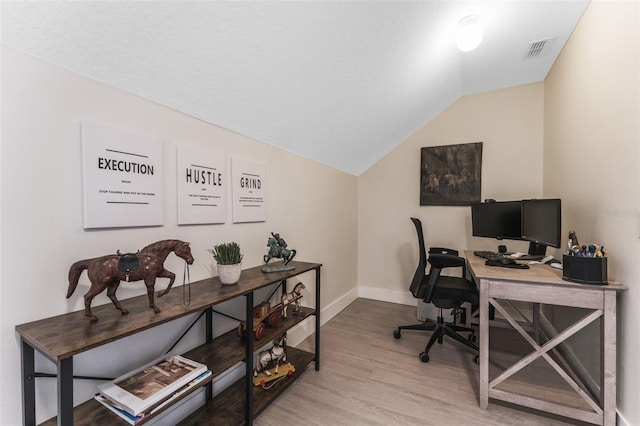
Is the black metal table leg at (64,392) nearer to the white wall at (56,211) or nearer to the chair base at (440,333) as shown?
the white wall at (56,211)

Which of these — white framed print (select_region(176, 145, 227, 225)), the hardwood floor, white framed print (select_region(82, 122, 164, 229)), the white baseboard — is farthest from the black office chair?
white framed print (select_region(82, 122, 164, 229))

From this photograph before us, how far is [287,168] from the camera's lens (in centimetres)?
235

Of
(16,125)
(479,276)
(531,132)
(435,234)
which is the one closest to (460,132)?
(531,132)

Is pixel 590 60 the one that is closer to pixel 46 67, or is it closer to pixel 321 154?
pixel 321 154

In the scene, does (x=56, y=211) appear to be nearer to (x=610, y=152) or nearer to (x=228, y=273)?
(x=228, y=273)

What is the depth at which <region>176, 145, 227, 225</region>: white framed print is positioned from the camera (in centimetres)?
149

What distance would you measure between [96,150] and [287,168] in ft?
4.53

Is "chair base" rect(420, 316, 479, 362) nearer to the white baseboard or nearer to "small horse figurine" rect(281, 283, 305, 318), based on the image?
the white baseboard

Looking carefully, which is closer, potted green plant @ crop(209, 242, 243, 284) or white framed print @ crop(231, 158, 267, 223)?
potted green plant @ crop(209, 242, 243, 284)

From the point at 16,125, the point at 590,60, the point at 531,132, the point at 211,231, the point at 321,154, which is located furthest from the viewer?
the point at 531,132

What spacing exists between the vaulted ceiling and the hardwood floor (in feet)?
5.98

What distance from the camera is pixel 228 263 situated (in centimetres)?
152

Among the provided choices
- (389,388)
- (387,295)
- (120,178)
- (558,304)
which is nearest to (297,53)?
(120,178)

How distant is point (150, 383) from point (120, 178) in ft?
2.89
